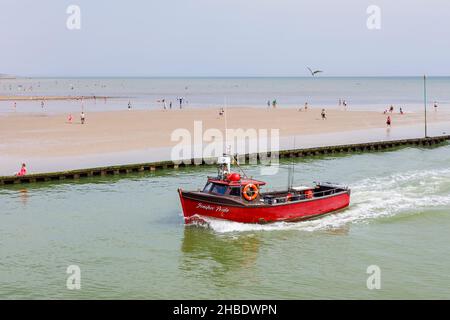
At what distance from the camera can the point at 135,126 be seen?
7494 centimetres

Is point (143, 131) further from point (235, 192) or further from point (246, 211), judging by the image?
point (246, 211)

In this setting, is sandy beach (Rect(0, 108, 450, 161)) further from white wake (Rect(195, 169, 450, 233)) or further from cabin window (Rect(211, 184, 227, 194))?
cabin window (Rect(211, 184, 227, 194))

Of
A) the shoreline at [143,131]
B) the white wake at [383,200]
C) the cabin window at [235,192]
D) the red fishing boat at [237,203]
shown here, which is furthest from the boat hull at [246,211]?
the shoreline at [143,131]

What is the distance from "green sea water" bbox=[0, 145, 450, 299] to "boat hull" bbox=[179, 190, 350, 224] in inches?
17.5

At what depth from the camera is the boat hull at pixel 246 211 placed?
98.6 ft

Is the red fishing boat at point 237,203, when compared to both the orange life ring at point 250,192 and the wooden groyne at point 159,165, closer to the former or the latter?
the orange life ring at point 250,192

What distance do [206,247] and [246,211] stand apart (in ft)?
10.1

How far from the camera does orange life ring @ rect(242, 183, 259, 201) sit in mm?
30281

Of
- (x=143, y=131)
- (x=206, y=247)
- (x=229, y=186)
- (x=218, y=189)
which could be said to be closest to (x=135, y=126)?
(x=143, y=131)

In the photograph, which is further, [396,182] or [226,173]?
[396,182]

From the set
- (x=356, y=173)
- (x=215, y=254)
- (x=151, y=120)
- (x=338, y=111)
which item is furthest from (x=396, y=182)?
(x=338, y=111)
